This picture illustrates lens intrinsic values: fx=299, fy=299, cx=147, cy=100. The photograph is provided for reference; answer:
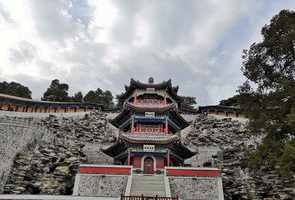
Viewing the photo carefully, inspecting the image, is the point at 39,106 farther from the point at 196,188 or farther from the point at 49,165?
the point at 196,188

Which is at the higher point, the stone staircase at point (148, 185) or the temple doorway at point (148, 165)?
the temple doorway at point (148, 165)

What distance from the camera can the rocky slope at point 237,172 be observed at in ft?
72.6

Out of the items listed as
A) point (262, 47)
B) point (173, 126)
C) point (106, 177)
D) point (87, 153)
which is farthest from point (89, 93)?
point (262, 47)

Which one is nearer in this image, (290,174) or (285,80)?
(290,174)

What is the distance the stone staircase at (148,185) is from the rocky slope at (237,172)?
549cm

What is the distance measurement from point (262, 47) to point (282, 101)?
3431mm

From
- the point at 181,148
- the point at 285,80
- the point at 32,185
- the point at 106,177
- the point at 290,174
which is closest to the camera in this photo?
the point at 290,174

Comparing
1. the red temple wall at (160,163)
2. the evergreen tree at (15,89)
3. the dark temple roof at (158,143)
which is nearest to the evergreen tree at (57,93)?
the evergreen tree at (15,89)

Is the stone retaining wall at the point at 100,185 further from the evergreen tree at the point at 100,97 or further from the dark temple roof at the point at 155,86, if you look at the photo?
the evergreen tree at the point at 100,97

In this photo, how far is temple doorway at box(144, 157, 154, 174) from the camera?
82.0ft

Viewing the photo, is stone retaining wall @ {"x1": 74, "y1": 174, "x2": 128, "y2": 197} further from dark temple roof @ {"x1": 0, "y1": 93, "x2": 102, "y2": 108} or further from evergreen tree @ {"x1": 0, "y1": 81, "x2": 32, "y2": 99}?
evergreen tree @ {"x1": 0, "y1": 81, "x2": 32, "y2": 99}

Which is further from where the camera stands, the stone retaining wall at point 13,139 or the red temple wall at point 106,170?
the stone retaining wall at point 13,139

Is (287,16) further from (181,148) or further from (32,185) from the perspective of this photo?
(32,185)

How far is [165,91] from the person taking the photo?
3181 centimetres
